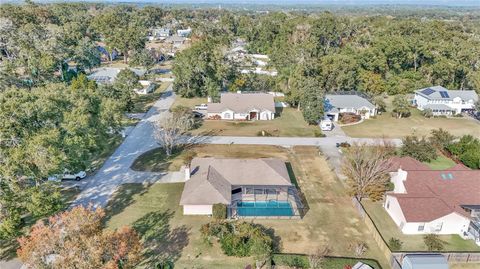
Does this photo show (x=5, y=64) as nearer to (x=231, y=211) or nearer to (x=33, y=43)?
(x=33, y=43)

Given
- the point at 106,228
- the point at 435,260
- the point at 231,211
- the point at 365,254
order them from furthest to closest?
the point at 231,211 < the point at 106,228 < the point at 365,254 < the point at 435,260

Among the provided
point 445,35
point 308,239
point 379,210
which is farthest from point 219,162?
point 445,35

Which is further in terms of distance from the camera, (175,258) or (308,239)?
(308,239)

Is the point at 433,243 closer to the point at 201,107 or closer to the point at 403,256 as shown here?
the point at 403,256

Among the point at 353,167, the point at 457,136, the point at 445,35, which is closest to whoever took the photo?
the point at 353,167

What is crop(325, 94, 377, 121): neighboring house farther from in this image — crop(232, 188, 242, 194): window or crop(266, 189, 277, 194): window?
crop(232, 188, 242, 194): window

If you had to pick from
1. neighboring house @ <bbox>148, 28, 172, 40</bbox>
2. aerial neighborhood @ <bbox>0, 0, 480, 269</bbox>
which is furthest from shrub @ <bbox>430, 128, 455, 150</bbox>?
neighboring house @ <bbox>148, 28, 172, 40</bbox>

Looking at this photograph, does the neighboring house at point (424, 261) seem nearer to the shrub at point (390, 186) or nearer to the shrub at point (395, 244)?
the shrub at point (395, 244)

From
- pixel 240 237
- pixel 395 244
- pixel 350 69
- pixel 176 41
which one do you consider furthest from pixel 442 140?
pixel 176 41
